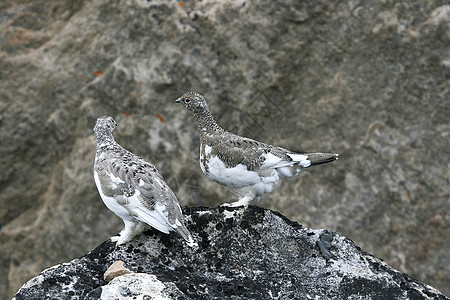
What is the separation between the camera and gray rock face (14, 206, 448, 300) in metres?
4.04

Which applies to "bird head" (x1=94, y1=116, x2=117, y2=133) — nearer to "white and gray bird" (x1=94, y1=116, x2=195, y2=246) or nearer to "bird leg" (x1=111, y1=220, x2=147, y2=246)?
"white and gray bird" (x1=94, y1=116, x2=195, y2=246)

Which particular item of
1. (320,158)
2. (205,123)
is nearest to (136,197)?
(205,123)

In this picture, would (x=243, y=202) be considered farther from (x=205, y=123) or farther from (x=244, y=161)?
(x=205, y=123)

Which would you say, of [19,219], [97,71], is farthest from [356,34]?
[19,219]

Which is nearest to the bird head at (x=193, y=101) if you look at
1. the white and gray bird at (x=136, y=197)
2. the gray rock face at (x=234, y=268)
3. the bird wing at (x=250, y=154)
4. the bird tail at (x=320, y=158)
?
the bird wing at (x=250, y=154)

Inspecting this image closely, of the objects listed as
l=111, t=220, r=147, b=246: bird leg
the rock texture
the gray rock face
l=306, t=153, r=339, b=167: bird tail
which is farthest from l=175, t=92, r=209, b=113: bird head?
the rock texture

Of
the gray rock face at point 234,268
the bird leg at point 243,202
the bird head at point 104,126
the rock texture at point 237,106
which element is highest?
the bird head at point 104,126

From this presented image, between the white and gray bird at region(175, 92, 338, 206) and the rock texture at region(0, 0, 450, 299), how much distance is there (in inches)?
105

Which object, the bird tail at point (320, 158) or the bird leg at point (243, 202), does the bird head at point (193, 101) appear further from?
the bird tail at point (320, 158)

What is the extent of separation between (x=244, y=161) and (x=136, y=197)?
3.45ft

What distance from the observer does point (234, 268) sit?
14.7 ft

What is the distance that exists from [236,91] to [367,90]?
168 cm

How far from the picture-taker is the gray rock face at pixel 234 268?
13.2 feet

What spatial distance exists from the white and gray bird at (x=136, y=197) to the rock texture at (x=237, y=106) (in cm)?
336
